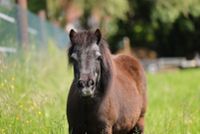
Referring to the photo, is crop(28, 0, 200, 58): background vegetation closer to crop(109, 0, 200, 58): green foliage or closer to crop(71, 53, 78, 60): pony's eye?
crop(109, 0, 200, 58): green foliage

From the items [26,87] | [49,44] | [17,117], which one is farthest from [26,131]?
[49,44]

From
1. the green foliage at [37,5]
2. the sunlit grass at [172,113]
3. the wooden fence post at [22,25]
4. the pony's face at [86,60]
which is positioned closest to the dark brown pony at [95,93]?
the pony's face at [86,60]

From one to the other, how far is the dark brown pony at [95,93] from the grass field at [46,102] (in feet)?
1.68

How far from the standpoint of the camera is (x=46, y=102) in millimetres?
8695

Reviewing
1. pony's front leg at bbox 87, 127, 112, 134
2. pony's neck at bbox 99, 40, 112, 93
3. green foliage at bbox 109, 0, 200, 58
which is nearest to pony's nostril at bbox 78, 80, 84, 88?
pony's neck at bbox 99, 40, 112, 93

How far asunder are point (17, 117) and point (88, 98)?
1.54m

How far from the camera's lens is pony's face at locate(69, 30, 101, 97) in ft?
19.5

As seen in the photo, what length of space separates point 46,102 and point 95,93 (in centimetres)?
227

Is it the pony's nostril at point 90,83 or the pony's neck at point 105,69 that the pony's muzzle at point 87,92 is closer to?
the pony's nostril at point 90,83

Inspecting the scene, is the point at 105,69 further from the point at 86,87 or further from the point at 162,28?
the point at 162,28

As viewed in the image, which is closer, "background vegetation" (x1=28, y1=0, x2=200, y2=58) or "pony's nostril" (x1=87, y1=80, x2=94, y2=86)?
"pony's nostril" (x1=87, y1=80, x2=94, y2=86)

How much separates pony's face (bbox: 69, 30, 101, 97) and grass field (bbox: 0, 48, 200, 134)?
98cm

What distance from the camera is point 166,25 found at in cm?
4609

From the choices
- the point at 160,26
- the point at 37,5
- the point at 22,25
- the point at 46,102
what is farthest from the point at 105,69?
the point at 160,26
